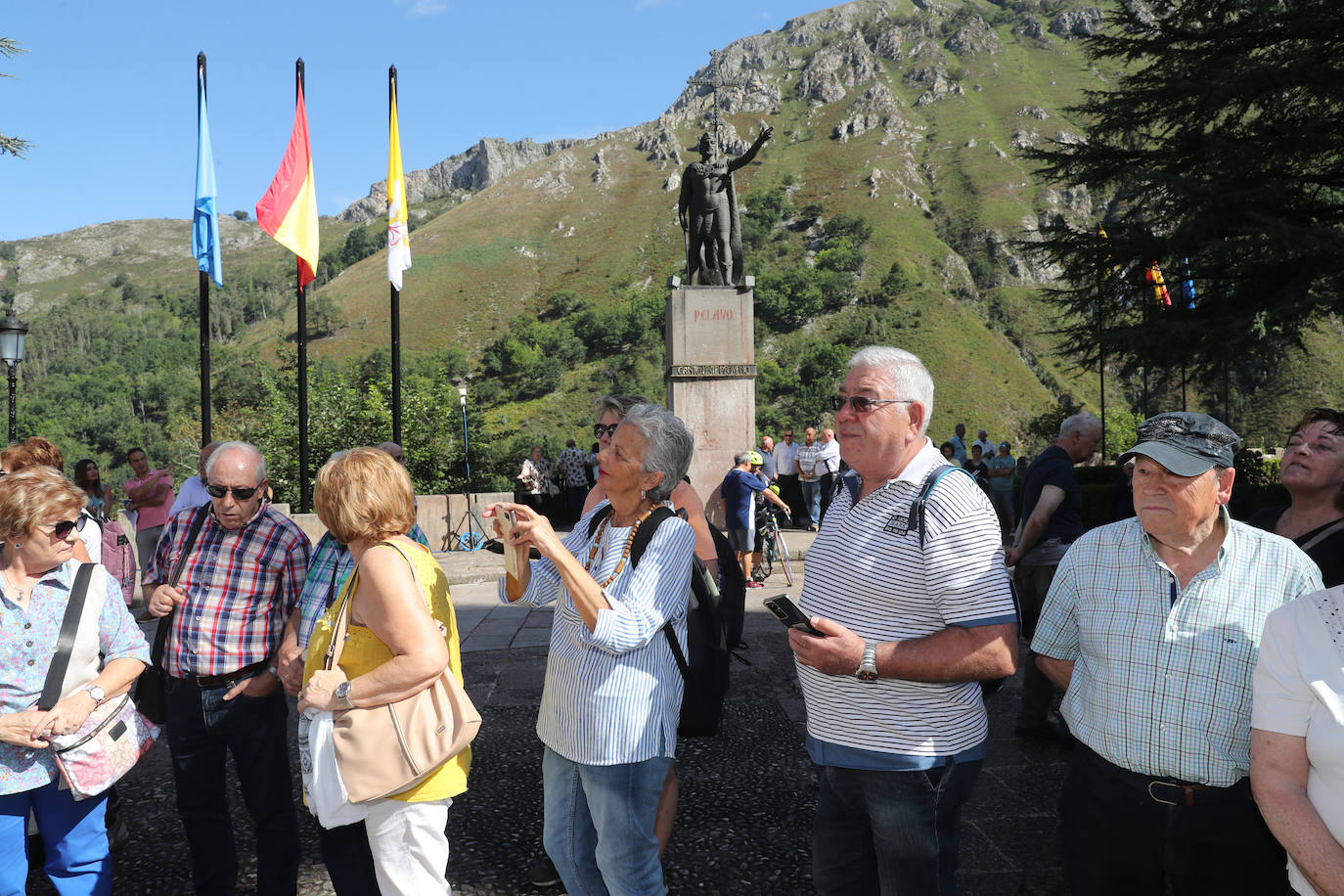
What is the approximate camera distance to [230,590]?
306cm

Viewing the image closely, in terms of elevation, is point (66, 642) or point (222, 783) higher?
point (66, 642)

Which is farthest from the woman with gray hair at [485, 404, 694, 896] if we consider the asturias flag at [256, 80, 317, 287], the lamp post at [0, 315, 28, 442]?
the lamp post at [0, 315, 28, 442]

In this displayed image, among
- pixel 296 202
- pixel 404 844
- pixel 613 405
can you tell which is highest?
pixel 296 202

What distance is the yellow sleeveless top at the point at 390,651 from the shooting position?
2.39m

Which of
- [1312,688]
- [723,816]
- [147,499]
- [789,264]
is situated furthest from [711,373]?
[789,264]

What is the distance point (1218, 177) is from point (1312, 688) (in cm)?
1393

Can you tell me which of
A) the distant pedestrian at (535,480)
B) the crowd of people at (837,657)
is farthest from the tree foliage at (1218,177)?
the crowd of people at (837,657)

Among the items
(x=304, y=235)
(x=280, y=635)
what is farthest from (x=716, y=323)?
(x=280, y=635)

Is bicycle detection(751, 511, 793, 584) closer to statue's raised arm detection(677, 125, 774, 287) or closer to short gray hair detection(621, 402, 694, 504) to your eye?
statue's raised arm detection(677, 125, 774, 287)

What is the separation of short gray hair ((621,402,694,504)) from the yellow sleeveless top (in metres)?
0.67

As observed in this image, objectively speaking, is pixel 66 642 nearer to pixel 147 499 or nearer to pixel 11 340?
pixel 147 499

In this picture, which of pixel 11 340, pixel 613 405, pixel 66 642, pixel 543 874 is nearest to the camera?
pixel 66 642

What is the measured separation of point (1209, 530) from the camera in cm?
212

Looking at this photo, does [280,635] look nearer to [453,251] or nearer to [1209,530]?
[1209,530]
